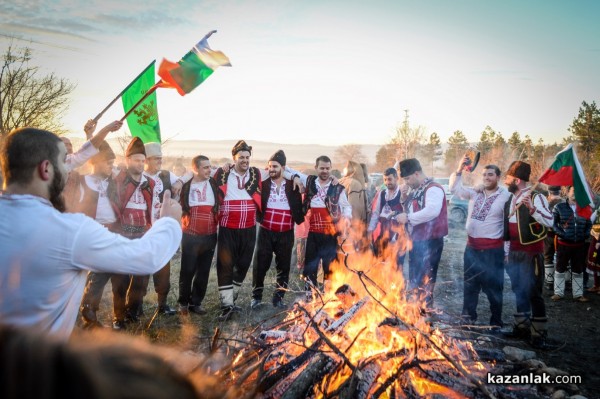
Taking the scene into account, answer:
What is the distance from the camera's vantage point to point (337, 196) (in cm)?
631

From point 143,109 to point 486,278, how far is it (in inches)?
220

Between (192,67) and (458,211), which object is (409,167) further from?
(458,211)

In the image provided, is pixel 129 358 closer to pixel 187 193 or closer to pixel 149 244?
pixel 149 244

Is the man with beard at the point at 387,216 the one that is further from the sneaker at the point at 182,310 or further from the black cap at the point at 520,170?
the sneaker at the point at 182,310

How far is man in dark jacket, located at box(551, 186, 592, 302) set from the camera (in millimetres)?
6965

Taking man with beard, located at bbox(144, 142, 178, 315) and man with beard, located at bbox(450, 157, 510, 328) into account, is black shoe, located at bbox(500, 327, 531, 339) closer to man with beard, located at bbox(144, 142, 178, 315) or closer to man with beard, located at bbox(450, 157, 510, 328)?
man with beard, located at bbox(450, 157, 510, 328)

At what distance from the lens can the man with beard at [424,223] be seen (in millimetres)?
5531

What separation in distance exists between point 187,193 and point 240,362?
337 centimetres

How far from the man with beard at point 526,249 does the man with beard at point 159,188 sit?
513 centimetres

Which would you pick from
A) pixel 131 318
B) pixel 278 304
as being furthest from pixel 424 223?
pixel 131 318

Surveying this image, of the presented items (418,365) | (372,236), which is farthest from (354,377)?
(372,236)

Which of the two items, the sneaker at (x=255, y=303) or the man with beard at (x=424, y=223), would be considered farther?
the sneaker at (x=255, y=303)

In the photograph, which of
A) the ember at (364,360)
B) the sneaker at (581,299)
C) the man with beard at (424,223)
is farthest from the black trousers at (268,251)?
the sneaker at (581,299)

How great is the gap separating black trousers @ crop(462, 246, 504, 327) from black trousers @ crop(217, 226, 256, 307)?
342 cm
